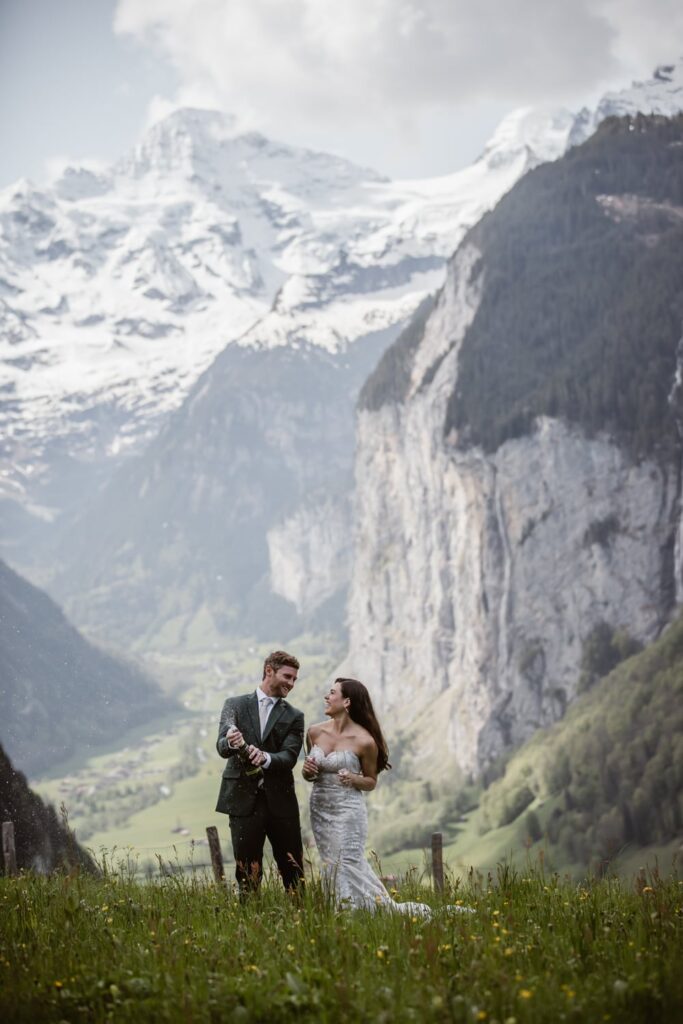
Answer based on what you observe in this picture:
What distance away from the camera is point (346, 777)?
13.2m

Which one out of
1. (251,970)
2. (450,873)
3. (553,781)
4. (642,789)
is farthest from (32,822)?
(553,781)

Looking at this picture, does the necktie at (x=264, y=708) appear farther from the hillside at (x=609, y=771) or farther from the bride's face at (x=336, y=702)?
the hillside at (x=609, y=771)

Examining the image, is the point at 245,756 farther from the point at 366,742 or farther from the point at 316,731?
the point at 366,742

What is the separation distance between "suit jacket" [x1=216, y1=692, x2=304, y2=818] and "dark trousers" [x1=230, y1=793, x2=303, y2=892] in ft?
0.29

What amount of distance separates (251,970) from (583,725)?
177 meters

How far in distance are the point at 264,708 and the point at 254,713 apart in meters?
0.14

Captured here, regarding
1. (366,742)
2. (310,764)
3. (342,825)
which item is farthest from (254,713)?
(342,825)

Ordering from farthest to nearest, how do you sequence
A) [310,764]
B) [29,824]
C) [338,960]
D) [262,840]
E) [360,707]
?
1. [29,824]
2. [262,840]
3. [360,707]
4. [310,764]
5. [338,960]

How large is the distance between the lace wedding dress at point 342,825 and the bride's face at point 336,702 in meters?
0.51

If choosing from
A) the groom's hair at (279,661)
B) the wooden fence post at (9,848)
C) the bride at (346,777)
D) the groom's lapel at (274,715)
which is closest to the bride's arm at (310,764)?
the bride at (346,777)

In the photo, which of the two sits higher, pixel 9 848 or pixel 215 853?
pixel 9 848

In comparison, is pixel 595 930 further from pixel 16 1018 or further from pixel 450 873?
pixel 16 1018

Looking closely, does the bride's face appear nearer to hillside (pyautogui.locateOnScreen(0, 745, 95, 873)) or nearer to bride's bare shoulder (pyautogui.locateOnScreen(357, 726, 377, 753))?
bride's bare shoulder (pyautogui.locateOnScreen(357, 726, 377, 753))

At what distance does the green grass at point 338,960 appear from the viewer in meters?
8.77
